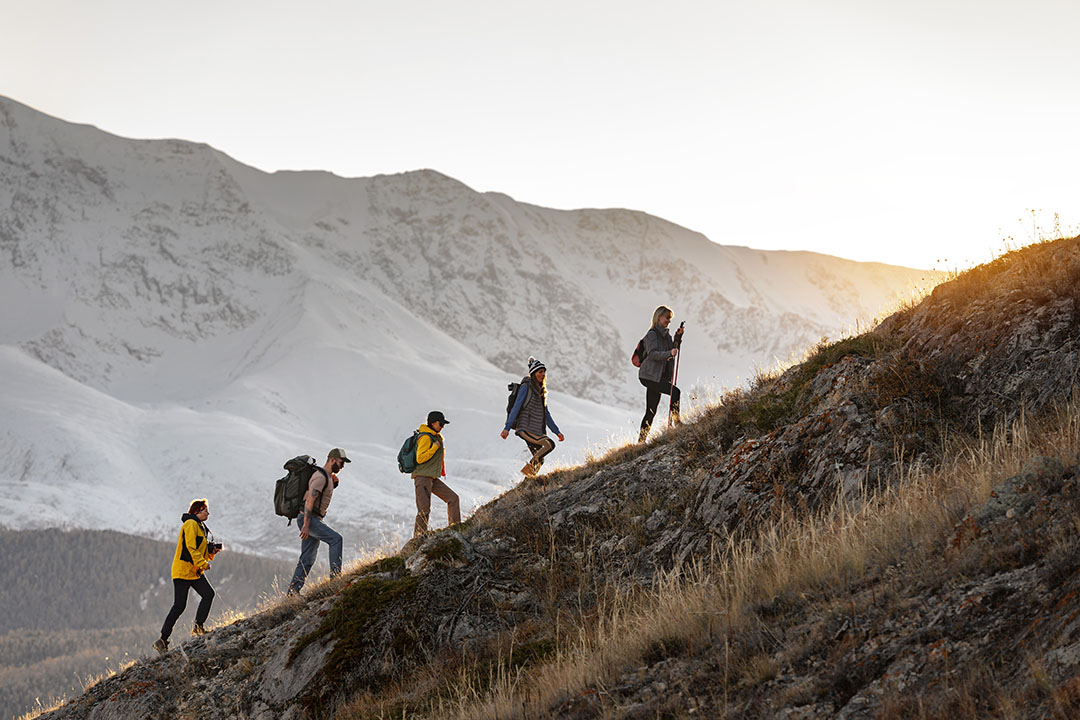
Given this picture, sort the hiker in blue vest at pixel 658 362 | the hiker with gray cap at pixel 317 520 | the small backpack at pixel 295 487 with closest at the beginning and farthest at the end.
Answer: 1. the hiker with gray cap at pixel 317 520
2. the small backpack at pixel 295 487
3. the hiker in blue vest at pixel 658 362

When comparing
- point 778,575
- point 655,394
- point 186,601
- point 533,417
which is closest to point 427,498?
point 533,417

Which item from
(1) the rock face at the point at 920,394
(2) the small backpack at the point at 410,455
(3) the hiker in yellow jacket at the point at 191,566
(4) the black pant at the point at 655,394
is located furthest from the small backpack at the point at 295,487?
(1) the rock face at the point at 920,394

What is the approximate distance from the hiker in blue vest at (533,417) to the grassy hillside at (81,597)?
11983cm

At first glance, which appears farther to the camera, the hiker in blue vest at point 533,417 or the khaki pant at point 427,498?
the hiker in blue vest at point 533,417

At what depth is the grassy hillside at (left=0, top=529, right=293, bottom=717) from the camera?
125 meters

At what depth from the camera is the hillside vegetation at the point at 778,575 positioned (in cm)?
375

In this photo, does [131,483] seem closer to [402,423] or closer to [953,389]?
[402,423]

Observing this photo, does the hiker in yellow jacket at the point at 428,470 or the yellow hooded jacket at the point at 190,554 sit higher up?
the hiker in yellow jacket at the point at 428,470

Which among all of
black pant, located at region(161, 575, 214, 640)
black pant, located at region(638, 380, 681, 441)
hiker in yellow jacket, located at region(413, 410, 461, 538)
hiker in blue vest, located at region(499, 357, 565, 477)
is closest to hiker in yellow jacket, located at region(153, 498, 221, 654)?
black pant, located at region(161, 575, 214, 640)

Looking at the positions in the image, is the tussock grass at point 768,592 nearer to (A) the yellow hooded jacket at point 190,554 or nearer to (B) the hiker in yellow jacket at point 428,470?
(B) the hiker in yellow jacket at point 428,470

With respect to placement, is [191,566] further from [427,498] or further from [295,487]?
[427,498]

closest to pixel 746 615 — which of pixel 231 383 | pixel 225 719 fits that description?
pixel 225 719

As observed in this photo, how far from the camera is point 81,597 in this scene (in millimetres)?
150750

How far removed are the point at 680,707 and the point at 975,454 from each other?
11.1 ft
